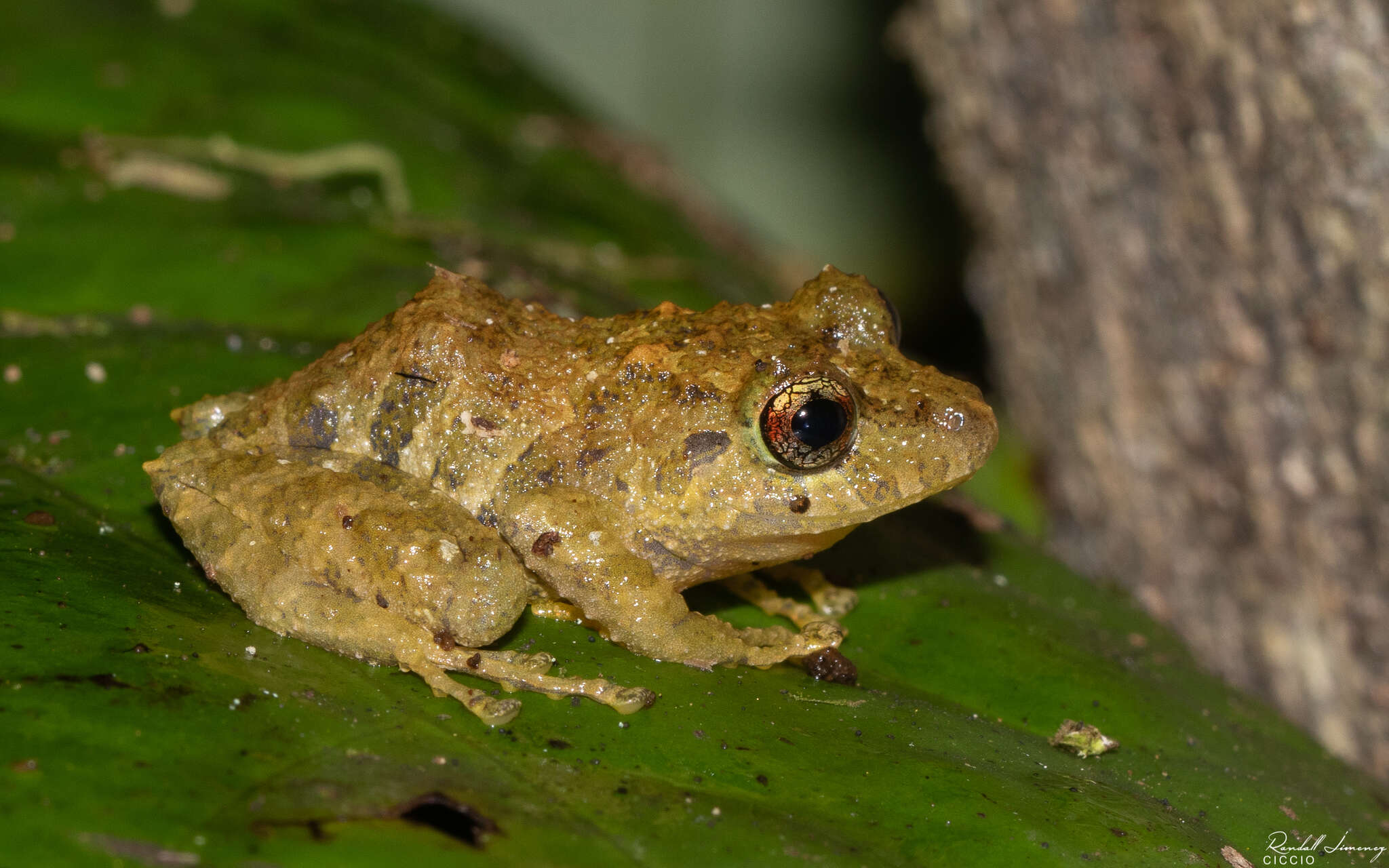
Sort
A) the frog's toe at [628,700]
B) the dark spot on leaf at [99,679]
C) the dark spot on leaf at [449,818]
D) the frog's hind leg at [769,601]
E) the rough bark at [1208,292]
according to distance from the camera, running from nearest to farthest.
A: the dark spot on leaf at [449,818] → the dark spot on leaf at [99,679] → the frog's toe at [628,700] → the frog's hind leg at [769,601] → the rough bark at [1208,292]

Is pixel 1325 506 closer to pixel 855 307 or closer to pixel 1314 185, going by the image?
pixel 1314 185

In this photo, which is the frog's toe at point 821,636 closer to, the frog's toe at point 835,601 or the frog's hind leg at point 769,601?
the frog's hind leg at point 769,601

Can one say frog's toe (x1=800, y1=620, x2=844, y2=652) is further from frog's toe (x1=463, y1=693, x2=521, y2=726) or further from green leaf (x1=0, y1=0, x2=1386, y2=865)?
frog's toe (x1=463, y1=693, x2=521, y2=726)

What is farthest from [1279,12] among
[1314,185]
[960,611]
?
[960,611]

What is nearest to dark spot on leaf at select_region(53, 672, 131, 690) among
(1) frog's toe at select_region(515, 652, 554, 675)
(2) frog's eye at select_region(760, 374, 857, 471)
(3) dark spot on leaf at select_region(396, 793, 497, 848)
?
(3) dark spot on leaf at select_region(396, 793, 497, 848)

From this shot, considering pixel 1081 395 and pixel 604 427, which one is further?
pixel 1081 395

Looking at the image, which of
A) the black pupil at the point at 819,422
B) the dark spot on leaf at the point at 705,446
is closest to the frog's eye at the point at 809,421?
the black pupil at the point at 819,422
